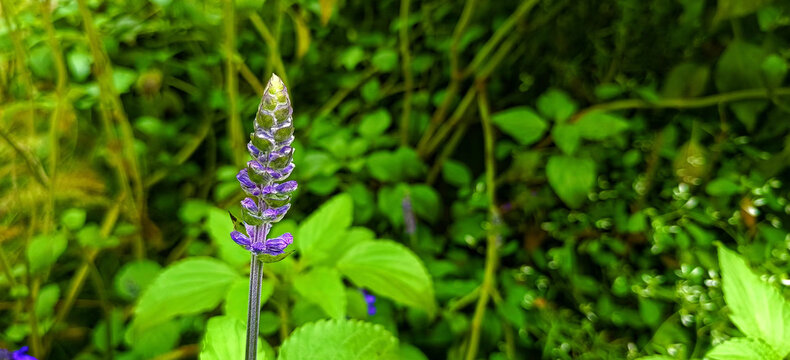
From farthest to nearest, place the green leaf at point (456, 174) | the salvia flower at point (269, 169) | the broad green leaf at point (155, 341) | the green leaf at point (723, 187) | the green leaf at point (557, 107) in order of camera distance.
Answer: the green leaf at point (456, 174), the green leaf at point (557, 107), the green leaf at point (723, 187), the broad green leaf at point (155, 341), the salvia flower at point (269, 169)

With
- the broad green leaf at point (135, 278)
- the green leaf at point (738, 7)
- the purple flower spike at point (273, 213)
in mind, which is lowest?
the broad green leaf at point (135, 278)

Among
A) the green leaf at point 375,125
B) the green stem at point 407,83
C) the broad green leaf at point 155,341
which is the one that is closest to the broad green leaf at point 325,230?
the broad green leaf at point 155,341

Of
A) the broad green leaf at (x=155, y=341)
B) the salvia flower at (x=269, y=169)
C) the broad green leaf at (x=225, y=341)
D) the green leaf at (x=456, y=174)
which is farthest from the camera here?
the green leaf at (x=456, y=174)

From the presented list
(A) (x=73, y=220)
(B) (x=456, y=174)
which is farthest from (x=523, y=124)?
(A) (x=73, y=220)

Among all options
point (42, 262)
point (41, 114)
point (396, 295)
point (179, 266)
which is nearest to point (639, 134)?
point (396, 295)

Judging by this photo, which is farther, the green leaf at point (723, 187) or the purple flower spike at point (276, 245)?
the green leaf at point (723, 187)

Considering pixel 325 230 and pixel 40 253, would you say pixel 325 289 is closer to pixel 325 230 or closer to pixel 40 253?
pixel 325 230

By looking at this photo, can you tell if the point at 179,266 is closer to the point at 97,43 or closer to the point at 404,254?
the point at 404,254

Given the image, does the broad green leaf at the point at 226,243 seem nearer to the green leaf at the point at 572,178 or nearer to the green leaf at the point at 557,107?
the green leaf at the point at 572,178

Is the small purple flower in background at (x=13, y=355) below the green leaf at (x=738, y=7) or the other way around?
below
